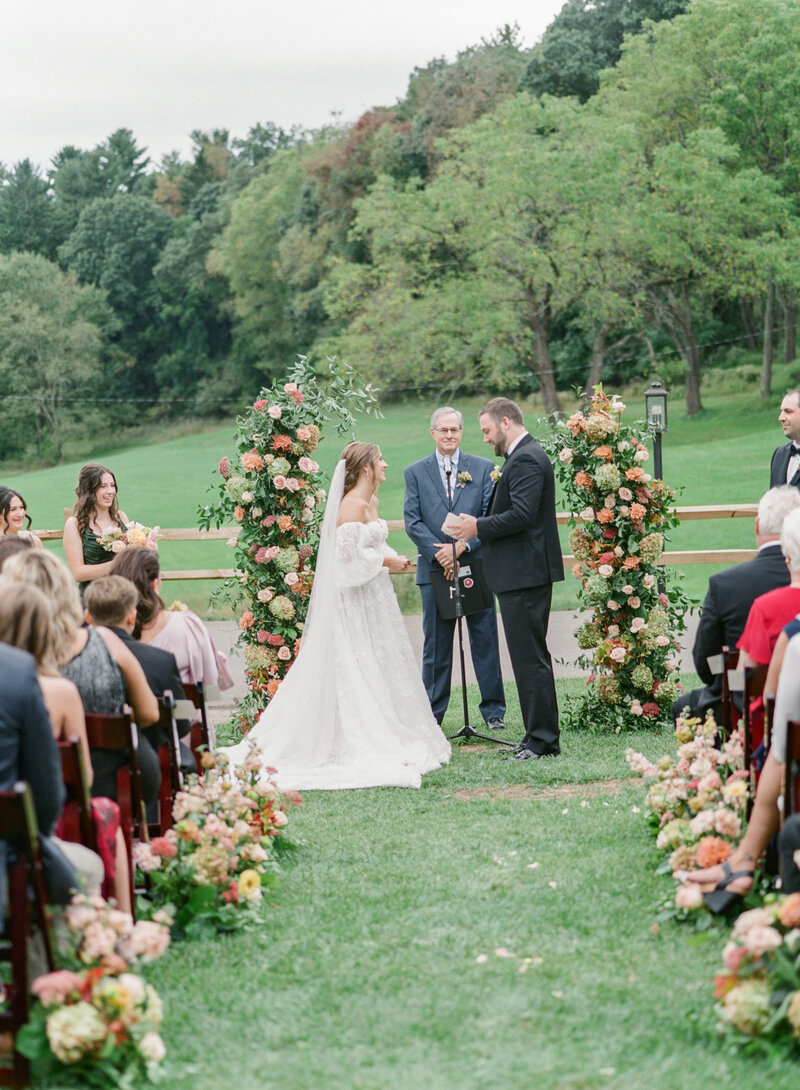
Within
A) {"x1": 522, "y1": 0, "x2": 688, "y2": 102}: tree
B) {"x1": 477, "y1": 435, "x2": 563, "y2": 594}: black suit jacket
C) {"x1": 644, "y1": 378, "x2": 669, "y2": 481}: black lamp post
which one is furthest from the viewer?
{"x1": 522, "y1": 0, "x2": 688, "y2": 102}: tree

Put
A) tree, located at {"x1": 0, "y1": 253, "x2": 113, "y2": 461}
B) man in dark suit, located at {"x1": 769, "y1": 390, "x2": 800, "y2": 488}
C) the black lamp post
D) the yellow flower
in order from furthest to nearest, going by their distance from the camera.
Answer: tree, located at {"x1": 0, "y1": 253, "x2": 113, "y2": 461}
the black lamp post
man in dark suit, located at {"x1": 769, "y1": 390, "x2": 800, "y2": 488}
the yellow flower

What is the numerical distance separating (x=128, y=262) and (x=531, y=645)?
51041 mm

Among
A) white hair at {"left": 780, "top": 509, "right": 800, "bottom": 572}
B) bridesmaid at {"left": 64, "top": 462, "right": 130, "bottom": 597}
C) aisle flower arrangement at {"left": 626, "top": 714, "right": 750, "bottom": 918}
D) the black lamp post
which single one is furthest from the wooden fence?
white hair at {"left": 780, "top": 509, "right": 800, "bottom": 572}

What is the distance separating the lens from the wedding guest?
5008 mm

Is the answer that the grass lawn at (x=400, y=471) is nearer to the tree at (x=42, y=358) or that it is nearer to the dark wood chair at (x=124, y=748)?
the tree at (x=42, y=358)

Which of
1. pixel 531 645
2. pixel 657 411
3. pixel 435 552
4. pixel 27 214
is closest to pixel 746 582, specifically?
pixel 531 645

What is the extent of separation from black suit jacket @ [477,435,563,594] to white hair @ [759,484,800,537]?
2.10 m

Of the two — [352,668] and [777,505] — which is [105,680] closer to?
[777,505]

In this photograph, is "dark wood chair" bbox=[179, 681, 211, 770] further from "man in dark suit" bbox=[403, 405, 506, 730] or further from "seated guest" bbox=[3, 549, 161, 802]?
"man in dark suit" bbox=[403, 405, 506, 730]

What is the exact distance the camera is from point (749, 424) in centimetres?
3444

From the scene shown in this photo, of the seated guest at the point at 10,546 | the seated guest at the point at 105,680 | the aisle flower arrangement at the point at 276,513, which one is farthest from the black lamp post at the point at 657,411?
the seated guest at the point at 105,680

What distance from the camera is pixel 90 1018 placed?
2.92 meters

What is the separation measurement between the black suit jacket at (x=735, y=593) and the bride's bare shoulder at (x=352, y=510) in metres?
2.53

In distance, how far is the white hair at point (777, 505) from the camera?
15.3ft
